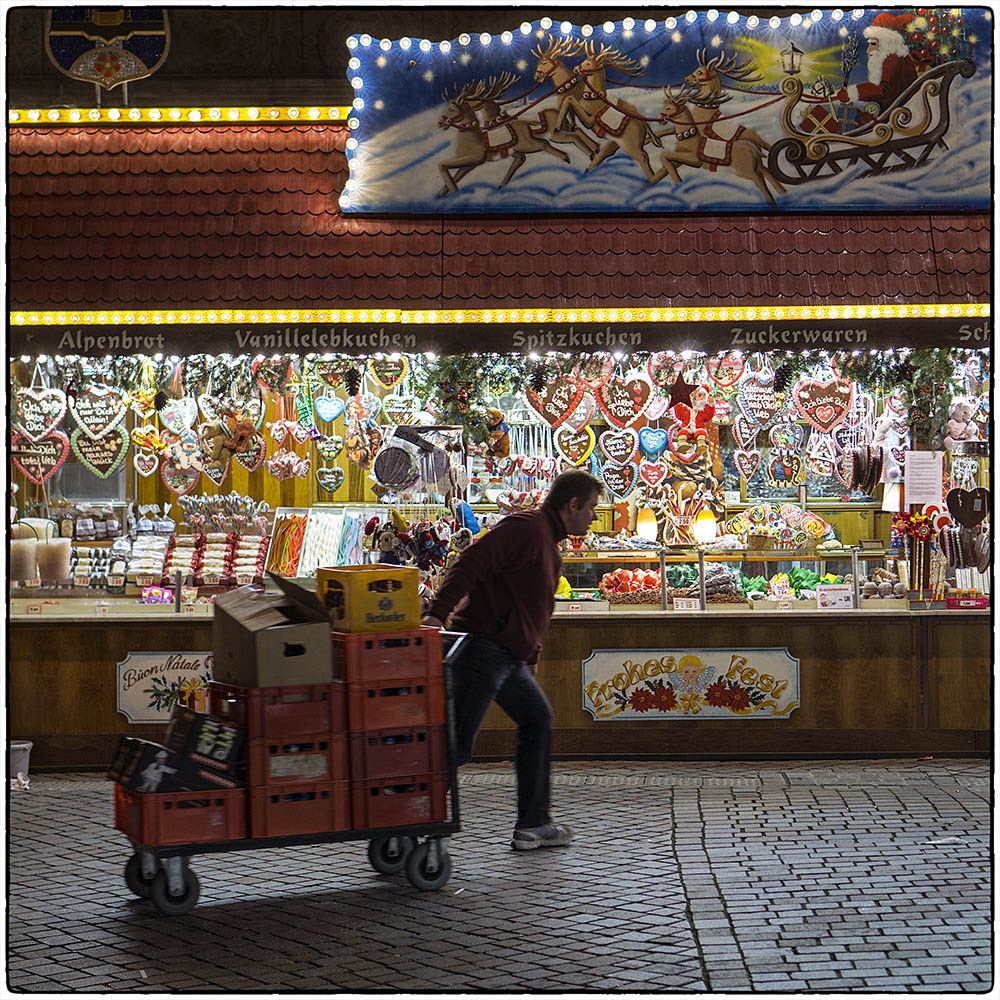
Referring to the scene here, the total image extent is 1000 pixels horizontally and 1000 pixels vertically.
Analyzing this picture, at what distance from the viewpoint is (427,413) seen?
11062mm

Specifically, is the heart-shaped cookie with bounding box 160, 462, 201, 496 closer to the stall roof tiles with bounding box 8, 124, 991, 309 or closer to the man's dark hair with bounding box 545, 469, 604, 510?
the stall roof tiles with bounding box 8, 124, 991, 309

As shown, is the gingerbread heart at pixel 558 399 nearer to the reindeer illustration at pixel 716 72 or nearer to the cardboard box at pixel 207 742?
the reindeer illustration at pixel 716 72

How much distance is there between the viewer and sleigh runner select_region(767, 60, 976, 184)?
10898mm

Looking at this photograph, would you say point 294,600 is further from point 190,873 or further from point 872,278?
point 872,278

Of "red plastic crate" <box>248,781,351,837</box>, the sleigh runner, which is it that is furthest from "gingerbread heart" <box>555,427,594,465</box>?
"red plastic crate" <box>248,781,351,837</box>

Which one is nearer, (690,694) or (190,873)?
(190,873)

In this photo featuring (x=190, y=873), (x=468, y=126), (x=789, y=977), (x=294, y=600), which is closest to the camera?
(x=789, y=977)

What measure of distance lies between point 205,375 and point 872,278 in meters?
5.10

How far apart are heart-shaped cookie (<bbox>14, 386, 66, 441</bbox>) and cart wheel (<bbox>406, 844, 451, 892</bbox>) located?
5.49m

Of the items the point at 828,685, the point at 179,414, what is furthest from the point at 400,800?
the point at 179,414

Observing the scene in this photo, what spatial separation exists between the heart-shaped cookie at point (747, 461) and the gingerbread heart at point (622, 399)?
838mm

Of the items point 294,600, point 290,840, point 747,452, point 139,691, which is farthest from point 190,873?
point 747,452

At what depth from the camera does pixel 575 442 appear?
36.6 feet

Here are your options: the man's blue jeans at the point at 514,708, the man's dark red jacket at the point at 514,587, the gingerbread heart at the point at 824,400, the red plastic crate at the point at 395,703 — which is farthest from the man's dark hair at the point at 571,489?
the gingerbread heart at the point at 824,400
